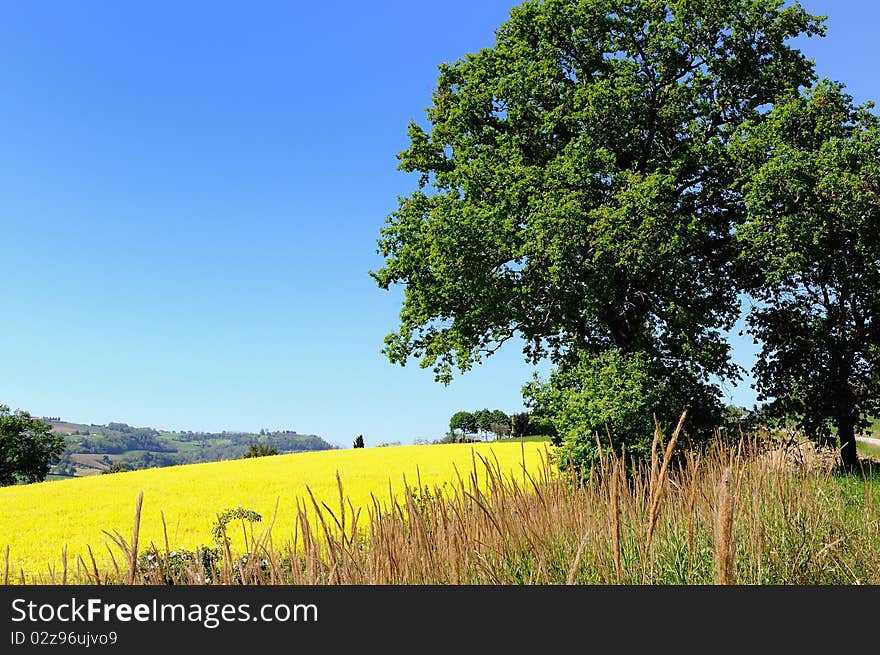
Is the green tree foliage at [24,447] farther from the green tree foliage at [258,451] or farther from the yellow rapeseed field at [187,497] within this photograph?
the yellow rapeseed field at [187,497]

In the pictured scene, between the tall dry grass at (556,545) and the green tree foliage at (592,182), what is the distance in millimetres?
11353

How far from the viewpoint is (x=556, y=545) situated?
536 centimetres

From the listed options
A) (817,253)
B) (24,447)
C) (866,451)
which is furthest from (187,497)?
→ (24,447)

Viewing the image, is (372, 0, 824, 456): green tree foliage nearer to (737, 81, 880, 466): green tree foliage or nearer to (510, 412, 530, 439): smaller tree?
(737, 81, 880, 466): green tree foliage

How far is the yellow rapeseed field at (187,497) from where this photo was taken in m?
17.5

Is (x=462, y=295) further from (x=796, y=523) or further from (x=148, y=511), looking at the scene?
(x=796, y=523)

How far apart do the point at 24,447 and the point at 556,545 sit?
165 ft

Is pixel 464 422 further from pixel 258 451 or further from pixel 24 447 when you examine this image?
pixel 24 447

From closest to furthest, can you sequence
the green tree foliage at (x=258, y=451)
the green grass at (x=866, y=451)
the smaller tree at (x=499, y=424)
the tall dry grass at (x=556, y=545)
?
1. the tall dry grass at (x=556, y=545)
2. the green grass at (x=866, y=451)
3. the green tree foliage at (x=258, y=451)
4. the smaller tree at (x=499, y=424)

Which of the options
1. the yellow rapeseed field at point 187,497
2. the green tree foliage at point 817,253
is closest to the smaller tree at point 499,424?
the yellow rapeseed field at point 187,497

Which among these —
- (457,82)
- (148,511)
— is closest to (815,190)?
(457,82)

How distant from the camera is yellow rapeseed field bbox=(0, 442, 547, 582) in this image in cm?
1753

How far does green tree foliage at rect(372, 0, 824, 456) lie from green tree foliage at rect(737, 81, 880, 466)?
138cm

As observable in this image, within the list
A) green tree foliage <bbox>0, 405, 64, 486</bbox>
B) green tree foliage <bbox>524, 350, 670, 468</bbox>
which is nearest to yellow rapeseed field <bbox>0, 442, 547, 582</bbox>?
green tree foliage <bbox>524, 350, 670, 468</bbox>
